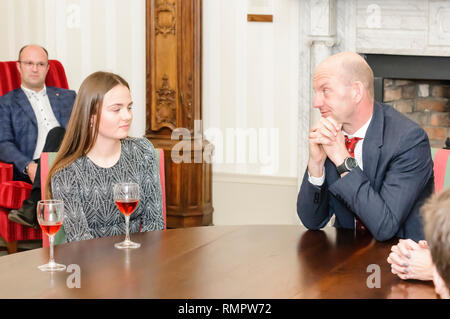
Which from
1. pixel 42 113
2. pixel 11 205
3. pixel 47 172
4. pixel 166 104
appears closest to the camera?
pixel 47 172

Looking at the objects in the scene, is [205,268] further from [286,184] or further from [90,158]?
[286,184]

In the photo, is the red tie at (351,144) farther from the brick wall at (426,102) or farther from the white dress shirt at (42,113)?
the white dress shirt at (42,113)

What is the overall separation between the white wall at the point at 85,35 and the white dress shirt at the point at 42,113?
2.10 ft

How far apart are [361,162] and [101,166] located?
84 cm

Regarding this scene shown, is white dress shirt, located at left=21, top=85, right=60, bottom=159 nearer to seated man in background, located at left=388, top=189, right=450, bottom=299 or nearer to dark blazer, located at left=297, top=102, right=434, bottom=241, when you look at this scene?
dark blazer, located at left=297, top=102, right=434, bottom=241

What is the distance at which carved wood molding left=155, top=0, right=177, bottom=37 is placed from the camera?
4.61 meters

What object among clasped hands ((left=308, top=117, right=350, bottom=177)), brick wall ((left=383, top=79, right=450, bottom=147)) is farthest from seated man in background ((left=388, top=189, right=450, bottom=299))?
brick wall ((left=383, top=79, right=450, bottom=147))

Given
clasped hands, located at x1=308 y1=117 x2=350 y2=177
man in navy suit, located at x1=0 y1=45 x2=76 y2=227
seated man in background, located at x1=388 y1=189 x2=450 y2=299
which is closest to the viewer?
seated man in background, located at x1=388 y1=189 x2=450 y2=299

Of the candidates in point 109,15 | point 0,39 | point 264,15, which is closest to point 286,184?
point 264,15

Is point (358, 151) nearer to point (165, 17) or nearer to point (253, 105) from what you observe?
point (253, 105)

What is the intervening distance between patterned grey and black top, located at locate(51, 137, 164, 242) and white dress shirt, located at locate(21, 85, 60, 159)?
1993 mm

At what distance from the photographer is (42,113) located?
4.50m

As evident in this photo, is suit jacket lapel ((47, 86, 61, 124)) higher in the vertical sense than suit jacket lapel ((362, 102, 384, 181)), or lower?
higher

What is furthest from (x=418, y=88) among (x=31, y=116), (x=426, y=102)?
(x=31, y=116)
